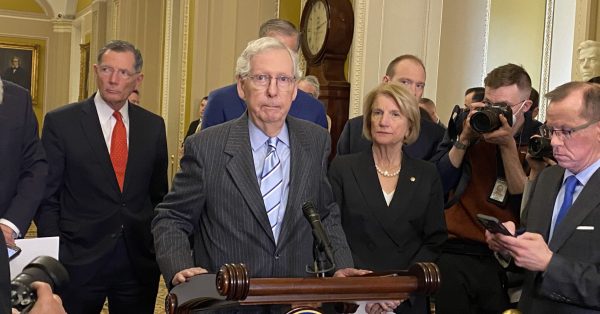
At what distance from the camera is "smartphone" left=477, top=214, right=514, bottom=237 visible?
2.72 m

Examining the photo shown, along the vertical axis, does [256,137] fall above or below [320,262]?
above

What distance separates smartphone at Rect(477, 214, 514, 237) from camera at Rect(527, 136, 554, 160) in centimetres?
63

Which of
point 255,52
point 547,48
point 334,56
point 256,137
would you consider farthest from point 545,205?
point 334,56

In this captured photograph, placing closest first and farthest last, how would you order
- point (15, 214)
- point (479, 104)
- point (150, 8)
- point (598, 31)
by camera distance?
point (15, 214)
point (479, 104)
point (598, 31)
point (150, 8)

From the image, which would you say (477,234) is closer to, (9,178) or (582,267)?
(582,267)

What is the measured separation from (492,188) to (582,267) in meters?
1.11

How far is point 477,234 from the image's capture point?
12.6 feet

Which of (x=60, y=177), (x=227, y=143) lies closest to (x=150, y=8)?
(x=60, y=177)

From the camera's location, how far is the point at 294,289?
2246 mm

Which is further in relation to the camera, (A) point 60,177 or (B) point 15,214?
(A) point 60,177

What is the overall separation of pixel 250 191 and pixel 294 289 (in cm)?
Answer: 53

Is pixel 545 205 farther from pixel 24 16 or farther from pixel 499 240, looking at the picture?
pixel 24 16

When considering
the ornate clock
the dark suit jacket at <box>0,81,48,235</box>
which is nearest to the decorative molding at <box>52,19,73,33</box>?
the ornate clock

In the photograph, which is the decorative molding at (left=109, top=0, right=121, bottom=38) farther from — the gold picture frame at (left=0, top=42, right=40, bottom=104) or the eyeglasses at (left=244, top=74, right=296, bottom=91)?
the eyeglasses at (left=244, top=74, right=296, bottom=91)
